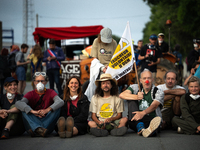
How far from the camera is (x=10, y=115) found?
5.21 metres

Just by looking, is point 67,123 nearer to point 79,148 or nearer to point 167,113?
point 79,148

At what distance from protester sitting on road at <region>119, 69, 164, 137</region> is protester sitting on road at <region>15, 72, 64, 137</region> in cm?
130

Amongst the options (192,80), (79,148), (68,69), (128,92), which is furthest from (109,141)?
(68,69)

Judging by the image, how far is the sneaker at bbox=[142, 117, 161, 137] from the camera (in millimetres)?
4695

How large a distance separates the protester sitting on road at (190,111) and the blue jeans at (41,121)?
2.22 m

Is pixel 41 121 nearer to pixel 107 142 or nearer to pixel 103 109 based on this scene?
pixel 103 109

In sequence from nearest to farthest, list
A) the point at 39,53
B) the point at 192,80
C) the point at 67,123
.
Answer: the point at 67,123
the point at 192,80
the point at 39,53

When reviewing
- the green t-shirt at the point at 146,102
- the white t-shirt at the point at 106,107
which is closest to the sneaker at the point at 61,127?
the white t-shirt at the point at 106,107

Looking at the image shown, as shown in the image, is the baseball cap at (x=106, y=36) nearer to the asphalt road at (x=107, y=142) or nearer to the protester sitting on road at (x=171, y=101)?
the protester sitting on road at (x=171, y=101)

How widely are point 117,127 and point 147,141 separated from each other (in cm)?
80

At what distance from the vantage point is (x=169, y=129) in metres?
5.76

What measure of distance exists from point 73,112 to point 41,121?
0.63m

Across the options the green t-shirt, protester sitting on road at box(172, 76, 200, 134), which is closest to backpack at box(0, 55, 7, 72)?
the green t-shirt

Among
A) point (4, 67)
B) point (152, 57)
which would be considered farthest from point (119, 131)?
point (4, 67)
